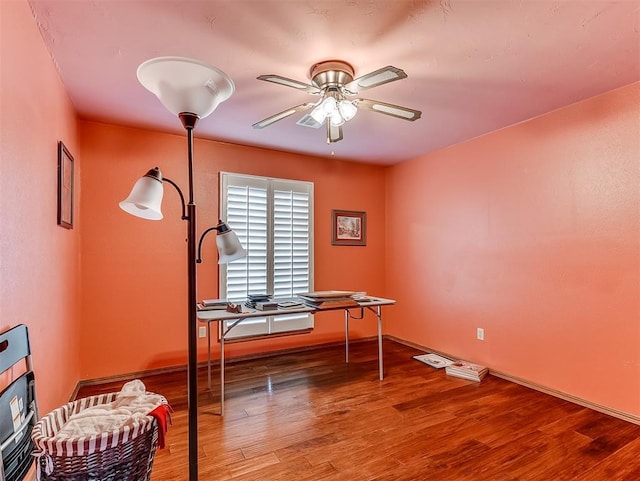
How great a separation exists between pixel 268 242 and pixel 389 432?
2.18 meters

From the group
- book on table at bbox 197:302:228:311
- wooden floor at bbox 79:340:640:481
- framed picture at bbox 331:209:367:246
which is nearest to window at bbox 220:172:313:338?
framed picture at bbox 331:209:367:246

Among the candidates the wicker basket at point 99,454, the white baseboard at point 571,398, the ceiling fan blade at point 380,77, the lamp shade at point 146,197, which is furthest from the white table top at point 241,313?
the ceiling fan blade at point 380,77

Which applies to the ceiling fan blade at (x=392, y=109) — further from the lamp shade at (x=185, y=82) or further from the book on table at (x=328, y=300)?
the book on table at (x=328, y=300)

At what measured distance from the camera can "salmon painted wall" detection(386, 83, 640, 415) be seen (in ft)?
7.96

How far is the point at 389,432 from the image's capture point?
2.26 meters

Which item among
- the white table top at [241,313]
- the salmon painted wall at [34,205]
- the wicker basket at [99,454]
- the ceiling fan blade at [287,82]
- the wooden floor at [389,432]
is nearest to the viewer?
the wicker basket at [99,454]

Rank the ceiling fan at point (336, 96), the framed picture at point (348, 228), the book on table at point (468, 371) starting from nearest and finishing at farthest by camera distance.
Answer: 1. the ceiling fan at point (336, 96)
2. the book on table at point (468, 371)
3. the framed picture at point (348, 228)

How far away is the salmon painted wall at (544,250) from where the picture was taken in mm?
2426

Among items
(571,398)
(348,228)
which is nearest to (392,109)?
(348,228)

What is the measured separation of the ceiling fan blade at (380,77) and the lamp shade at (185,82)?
0.82m

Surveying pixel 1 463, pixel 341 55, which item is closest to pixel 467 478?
pixel 1 463

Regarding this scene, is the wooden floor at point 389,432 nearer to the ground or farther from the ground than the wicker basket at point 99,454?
nearer to the ground

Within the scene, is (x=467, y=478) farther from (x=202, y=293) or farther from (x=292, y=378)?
(x=202, y=293)

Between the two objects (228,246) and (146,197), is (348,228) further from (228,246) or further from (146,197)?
(146,197)
